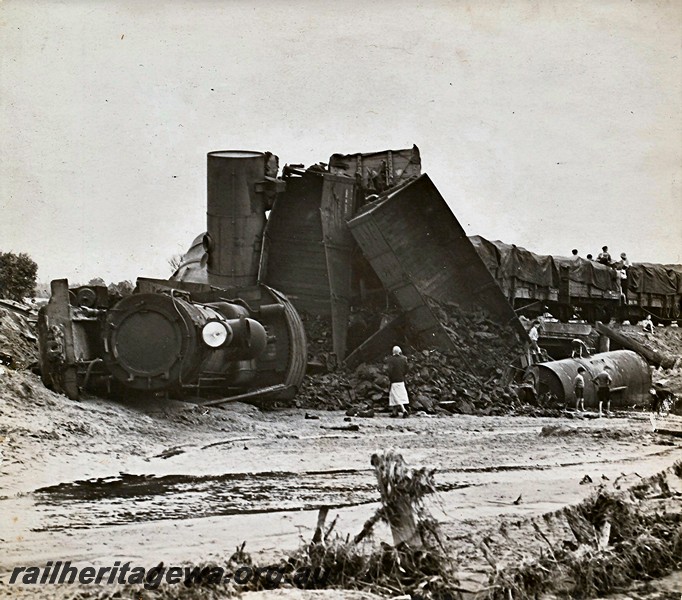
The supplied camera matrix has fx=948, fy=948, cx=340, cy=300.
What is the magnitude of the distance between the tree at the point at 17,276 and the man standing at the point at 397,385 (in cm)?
475

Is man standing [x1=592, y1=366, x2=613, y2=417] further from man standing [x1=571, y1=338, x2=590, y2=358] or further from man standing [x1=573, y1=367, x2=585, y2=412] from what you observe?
man standing [x1=571, y1=338, x2=590, y2=358]

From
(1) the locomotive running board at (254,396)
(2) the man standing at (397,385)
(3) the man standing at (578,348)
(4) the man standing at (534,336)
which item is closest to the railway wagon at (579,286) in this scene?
(4) the man standing at (534,336)

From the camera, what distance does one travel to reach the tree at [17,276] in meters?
10.8

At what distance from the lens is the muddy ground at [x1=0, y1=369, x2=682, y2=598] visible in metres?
6.23

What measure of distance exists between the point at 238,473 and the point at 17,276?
6.08 m

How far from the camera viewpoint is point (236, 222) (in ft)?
50.0

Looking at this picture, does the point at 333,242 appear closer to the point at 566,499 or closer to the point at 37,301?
the point at 37,301

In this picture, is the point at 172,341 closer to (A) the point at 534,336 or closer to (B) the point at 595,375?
(B) the point at 595,375

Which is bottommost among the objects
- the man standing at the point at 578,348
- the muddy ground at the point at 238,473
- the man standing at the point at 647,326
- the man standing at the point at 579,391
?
the muddy ground at the point at 238,473

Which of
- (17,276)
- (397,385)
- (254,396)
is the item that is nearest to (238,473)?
(254,396)

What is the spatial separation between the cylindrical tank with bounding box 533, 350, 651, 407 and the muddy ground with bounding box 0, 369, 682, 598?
2.43 m

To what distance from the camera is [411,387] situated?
13773 millimetres

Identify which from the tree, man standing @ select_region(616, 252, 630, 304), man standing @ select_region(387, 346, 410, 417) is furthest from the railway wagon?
the tree

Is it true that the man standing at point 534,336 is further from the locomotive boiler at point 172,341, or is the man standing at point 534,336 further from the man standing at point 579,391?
the locomotive boiler at point 172,341
